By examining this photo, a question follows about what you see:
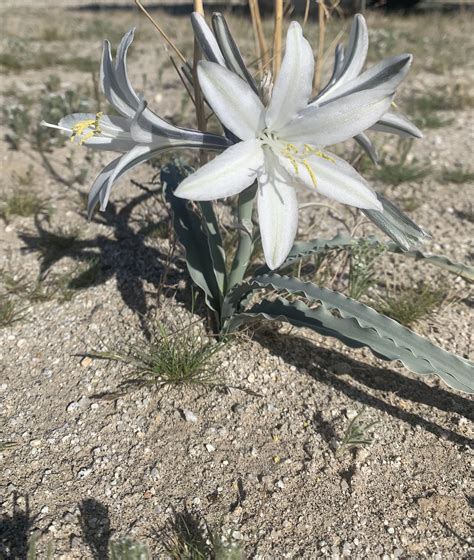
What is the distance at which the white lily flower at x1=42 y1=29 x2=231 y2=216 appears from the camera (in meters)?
1.39

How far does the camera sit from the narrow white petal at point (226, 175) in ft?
4.10

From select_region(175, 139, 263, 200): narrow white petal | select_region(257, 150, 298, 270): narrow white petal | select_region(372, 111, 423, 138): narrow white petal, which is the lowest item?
select_region(257, 150, 298, 270): narrow white petal

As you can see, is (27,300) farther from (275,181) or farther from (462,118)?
(462,118)

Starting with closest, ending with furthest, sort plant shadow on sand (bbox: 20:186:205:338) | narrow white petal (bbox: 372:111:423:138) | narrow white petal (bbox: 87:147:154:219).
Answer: narrow white petal (bbox: 87:147:154:219) < narrow white petal (bbox: 372:111:423:138) < plant shadow on sand (bbox: 20:186:205:338)

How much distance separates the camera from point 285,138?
4.67ft

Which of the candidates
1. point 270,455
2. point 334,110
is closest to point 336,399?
point 270,455

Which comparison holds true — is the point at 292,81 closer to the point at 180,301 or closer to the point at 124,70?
the point at 124,70

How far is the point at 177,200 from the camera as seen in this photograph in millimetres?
2088

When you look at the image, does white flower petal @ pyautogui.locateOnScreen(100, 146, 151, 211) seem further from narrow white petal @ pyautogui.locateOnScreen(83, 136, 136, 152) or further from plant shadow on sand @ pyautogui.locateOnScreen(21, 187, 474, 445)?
plant shadow on sand @ pyautogui.locateOnScreen(21, 187, 474, 445)

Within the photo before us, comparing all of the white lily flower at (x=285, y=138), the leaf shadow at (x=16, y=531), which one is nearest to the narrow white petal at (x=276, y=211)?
the white lily flower at (x=285, y=138)

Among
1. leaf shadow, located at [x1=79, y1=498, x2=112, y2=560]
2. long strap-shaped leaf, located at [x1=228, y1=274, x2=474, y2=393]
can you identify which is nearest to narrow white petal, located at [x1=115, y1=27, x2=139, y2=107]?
long strap-shaped leaf, located at [x1=228, y1=274, x2=474, y2=393]

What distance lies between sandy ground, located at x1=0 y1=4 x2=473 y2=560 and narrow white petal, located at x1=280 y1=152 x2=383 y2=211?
841 millimetres

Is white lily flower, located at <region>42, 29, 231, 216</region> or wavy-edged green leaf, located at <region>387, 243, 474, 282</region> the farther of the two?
wavy-edged green leaf, located at <region>387, 243, 474, 282</region>

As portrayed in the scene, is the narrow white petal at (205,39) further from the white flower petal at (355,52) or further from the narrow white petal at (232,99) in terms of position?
the white flower petal at (355,52)
